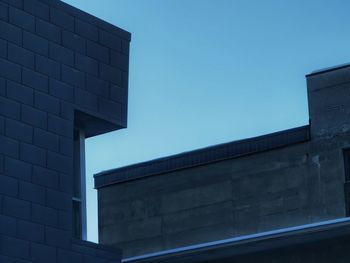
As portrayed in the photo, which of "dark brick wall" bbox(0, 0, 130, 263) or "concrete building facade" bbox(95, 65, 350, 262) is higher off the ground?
"concrete building facade" bbox(95, 65, 350, 262)

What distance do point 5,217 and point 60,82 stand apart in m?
2.45

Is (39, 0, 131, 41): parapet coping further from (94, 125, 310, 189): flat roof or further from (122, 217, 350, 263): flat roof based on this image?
(94, 125, 310, 189): flat roof

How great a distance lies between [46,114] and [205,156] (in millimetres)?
21033

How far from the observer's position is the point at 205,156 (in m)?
37.2

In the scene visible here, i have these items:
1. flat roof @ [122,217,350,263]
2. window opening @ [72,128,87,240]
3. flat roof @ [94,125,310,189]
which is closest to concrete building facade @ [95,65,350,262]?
flat roof @ [94,125,310,189]

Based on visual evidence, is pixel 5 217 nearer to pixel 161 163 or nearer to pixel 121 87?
pixel 121 87

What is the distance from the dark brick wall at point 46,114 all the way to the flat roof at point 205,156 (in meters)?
18.1

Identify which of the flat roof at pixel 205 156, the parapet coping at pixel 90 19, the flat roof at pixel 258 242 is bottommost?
the flat roof at pixel 258 242

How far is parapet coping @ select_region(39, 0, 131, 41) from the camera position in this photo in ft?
56.4

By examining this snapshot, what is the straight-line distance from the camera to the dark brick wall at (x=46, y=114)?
15672mm

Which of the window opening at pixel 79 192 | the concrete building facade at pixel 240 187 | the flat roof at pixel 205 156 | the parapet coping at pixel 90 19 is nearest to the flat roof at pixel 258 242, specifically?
the concrete building facade at pixel 240 187

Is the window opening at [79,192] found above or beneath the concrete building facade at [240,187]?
beneath

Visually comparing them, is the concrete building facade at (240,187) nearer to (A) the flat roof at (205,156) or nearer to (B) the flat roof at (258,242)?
(A) the flat roof at (205,156)

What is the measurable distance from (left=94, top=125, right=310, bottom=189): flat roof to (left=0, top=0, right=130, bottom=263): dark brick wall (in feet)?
59.3
